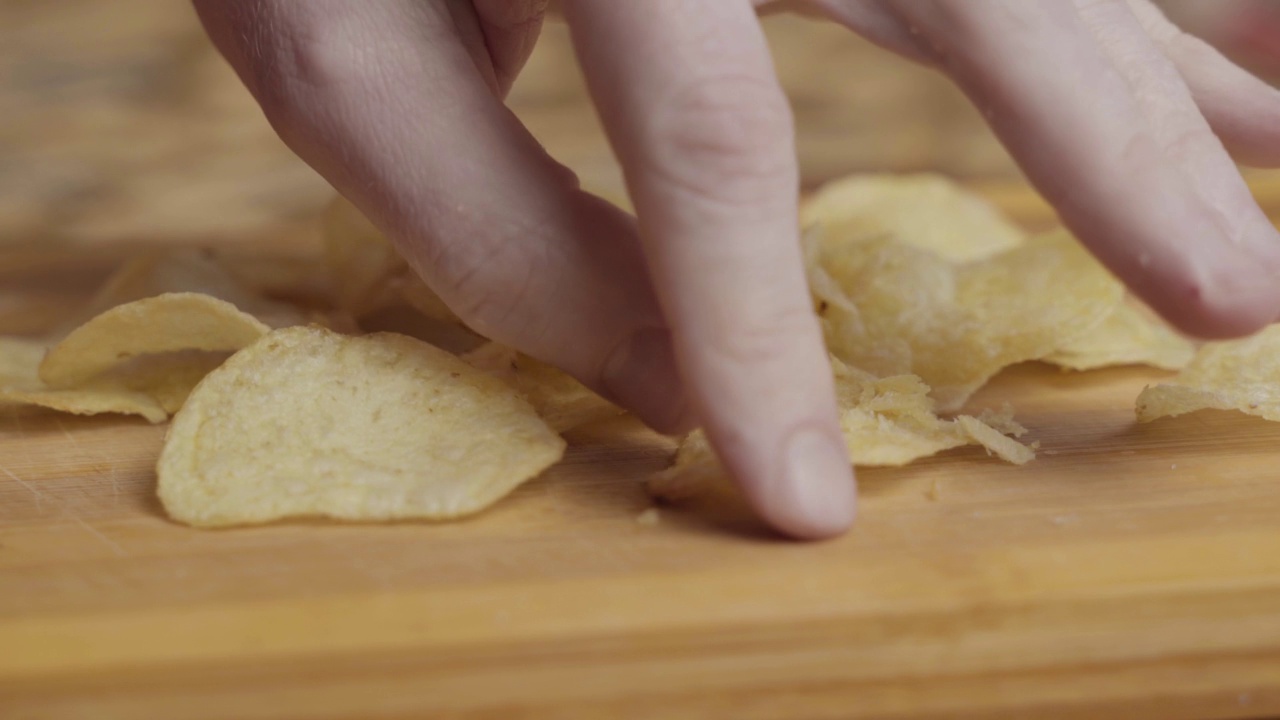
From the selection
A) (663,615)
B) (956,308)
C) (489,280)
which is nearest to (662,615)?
(663,615)

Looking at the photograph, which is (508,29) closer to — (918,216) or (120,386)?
(120,386)

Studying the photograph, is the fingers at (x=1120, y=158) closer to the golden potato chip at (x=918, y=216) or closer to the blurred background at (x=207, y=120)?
the golden potato chip at (x=918, y=216)

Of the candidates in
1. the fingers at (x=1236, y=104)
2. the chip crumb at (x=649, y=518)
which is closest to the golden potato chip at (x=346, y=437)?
the chip crumb at (x=649, y=518)

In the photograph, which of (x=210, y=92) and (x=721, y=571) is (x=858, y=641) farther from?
(x=210, y=92)

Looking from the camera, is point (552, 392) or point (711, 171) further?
point (552, 392)

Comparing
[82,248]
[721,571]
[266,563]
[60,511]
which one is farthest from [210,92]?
[721,571]
